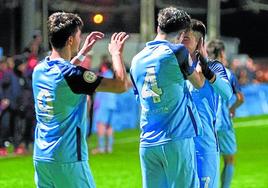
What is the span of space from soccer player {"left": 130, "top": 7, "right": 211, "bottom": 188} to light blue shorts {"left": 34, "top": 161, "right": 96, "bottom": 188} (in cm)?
78

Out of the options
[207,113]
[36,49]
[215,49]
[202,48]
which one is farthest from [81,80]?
[36,49]

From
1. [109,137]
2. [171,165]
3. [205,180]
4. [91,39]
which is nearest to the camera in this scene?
[91,39]

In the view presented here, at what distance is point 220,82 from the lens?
26.2ft

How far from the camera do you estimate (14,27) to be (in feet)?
116

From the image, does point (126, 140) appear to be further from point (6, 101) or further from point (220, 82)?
Answer: point (220, 82)

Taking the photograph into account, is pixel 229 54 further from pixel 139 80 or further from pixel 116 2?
pixel 139 80

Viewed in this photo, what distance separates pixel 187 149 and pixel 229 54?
30479 mm

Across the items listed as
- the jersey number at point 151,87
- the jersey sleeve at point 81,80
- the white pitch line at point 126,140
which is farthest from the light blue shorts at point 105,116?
the jersey sleeve at point 81,80

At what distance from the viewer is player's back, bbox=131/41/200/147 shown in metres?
7.16

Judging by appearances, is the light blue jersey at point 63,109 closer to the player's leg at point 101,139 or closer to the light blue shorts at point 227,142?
the light blue shorts at point 227,142

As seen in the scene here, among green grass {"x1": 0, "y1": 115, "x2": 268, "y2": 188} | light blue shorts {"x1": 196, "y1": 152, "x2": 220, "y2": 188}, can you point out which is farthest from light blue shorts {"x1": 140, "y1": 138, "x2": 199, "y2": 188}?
green grass {"x1": 0, "y1": 115, "x2": 268, "y2": 188}

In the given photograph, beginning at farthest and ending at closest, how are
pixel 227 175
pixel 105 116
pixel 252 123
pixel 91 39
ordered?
pixel 252 123
pixel 105 116
pixel 227 175
pixel 91 39

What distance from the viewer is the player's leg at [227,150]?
35.8 ft

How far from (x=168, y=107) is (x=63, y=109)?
0.97 m
